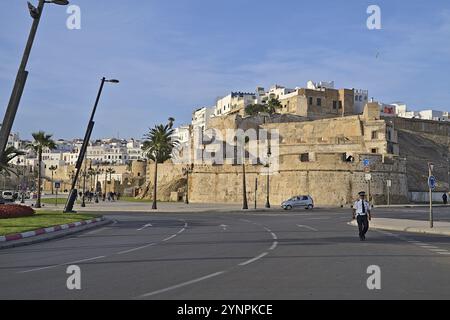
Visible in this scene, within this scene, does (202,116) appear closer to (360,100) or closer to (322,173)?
(360,100)

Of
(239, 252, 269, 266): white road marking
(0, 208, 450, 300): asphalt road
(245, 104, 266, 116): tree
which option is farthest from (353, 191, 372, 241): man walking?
(245, 104, 266, 116): tree

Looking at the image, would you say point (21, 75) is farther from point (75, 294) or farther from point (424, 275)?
point (424, 275)

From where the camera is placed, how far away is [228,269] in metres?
11.0

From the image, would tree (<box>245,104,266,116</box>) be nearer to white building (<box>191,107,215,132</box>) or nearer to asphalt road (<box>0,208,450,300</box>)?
white building (<box>191,107,215,132</box>)

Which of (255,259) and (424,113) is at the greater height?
(424,113)

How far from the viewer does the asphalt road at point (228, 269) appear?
8352 mm

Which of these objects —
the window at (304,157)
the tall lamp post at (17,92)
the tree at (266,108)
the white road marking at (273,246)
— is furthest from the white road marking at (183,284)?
the tree at (266,108)

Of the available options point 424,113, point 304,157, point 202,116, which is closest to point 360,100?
point 424,113

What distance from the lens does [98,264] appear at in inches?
479

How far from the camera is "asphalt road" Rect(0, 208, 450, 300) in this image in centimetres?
835

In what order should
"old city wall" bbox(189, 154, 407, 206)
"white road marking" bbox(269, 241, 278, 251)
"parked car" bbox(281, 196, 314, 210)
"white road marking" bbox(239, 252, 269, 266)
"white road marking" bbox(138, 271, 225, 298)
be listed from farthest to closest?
"old city wall" bbox(189, 154, 407, 206) < "parked car" bbox(281, 196, 314, 210) < "white road marking" bbox(269, 241, 278, 251) < "white road marking" bbox(239, 252, 269, 266) < "white road marking" bbox(138, 271, 225, 298)

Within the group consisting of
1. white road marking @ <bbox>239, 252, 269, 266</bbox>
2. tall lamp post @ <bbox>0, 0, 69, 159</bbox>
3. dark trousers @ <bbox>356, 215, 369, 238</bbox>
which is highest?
tall lamp post @ <bbox>0, 0, 69, 159</bbox>

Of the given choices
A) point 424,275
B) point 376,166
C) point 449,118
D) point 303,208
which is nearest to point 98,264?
point 424,275

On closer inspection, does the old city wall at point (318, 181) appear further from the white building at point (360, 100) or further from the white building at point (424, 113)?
the white building at point (424, 113)
